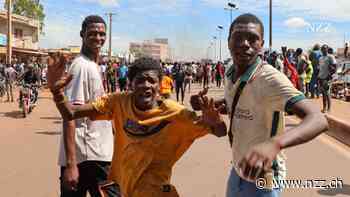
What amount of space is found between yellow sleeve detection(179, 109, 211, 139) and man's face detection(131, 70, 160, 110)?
0.23 meters

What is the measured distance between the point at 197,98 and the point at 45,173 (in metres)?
4.13

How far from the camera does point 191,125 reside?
2.69 metres

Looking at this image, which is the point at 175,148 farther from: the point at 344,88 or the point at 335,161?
the point at 344,88

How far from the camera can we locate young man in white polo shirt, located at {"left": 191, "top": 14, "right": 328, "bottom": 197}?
6.98 feet

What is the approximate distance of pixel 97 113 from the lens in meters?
2.98

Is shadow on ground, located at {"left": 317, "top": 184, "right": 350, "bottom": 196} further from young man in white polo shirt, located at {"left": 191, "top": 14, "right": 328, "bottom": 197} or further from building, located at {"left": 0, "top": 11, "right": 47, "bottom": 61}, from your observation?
building, located at {"left": 0, "top": 11, "right": 47, "bottom": 61}

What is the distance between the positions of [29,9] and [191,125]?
73382mm

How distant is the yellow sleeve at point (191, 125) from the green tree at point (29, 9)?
70.9 m

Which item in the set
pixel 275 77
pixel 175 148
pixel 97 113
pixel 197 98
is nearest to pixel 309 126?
pixel 275 77

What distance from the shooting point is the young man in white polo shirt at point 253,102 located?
6.98 ft

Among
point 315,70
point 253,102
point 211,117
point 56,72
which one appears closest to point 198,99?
point 211,117

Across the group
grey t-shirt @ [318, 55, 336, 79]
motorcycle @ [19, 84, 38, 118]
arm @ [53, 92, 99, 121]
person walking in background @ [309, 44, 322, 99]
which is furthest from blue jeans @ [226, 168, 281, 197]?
person walking in background @ [309, 44, 322, 99]

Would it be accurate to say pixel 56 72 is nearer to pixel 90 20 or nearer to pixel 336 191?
pixel 90 20

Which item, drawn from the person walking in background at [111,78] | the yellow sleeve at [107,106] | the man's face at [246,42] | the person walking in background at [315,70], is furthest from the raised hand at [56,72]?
the person walking in background at [111,78]
